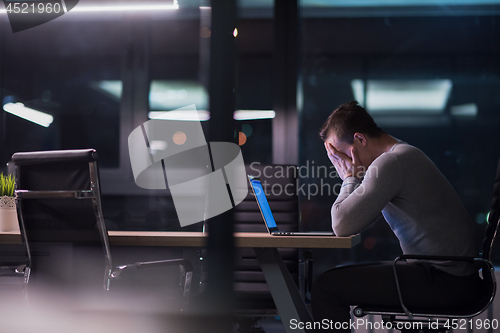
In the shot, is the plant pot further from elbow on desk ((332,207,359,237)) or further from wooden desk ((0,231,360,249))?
elbow on desk ((332,207,359,237))

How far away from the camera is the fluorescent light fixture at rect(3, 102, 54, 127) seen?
370cm

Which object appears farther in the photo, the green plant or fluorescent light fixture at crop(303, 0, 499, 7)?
fluorescent light fixture at crop(303, 0, 499, 7)

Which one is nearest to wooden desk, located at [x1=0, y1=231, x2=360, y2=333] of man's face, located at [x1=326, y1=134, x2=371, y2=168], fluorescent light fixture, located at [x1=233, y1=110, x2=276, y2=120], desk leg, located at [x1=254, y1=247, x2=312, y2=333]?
desk leg, located at [x1=254, y1=247, x2=312, y2=333]

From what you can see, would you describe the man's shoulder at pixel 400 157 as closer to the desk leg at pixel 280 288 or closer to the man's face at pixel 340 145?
the man's face at pixel 340 145

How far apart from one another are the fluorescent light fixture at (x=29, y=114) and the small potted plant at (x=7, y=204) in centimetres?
188

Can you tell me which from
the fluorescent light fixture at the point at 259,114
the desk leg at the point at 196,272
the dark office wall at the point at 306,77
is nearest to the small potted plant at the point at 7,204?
the desk leg at the point at 196,272

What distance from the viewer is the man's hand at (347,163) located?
1.86 m

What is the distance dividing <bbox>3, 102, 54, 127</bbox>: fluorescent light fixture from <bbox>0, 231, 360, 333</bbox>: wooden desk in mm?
2270

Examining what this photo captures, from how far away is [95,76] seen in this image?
3727 mm

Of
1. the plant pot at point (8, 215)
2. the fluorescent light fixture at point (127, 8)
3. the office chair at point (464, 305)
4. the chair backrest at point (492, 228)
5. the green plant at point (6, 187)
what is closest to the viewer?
the office chair at point (464, 305)

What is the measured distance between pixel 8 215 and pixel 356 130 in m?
1.67

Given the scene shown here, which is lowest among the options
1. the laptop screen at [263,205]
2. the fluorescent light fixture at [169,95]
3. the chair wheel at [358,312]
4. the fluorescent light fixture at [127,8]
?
the chair wheel at [358,312]

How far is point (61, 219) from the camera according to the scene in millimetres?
1605

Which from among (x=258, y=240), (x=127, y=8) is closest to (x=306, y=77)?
(x=127, y=8)
